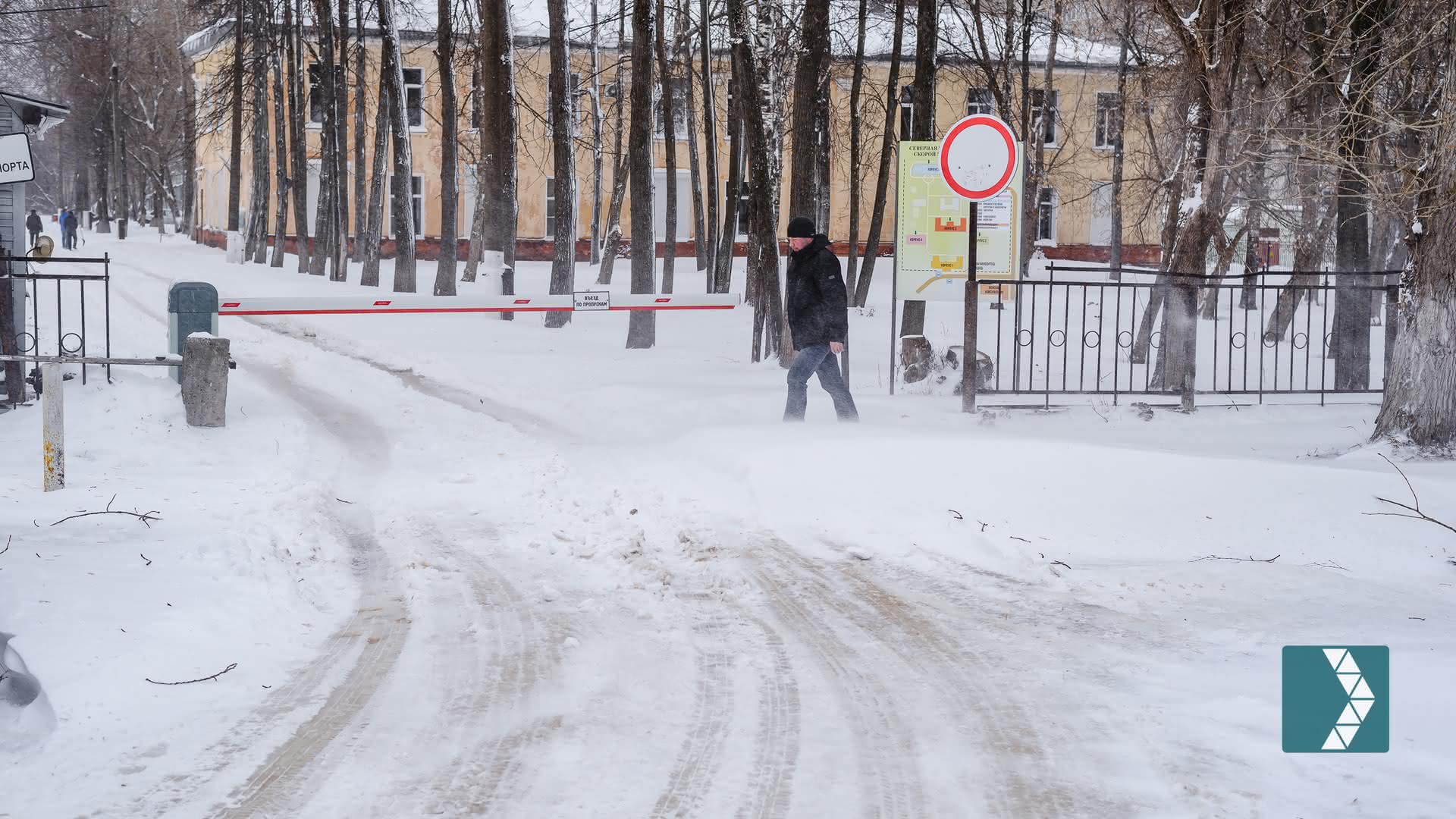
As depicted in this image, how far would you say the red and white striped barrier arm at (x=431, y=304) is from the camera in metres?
12.9

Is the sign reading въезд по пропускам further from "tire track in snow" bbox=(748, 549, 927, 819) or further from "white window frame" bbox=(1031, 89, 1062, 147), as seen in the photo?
"white window frame" bbox=(1031, 89, 1062, 147)

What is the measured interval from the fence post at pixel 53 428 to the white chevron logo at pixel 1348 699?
735 centimetres

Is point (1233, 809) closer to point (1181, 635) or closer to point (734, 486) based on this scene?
point (1181, 635)

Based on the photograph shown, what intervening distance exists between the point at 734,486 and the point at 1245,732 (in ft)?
16.5

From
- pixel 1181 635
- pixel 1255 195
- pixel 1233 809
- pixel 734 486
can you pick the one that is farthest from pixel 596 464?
pixel 1255 195

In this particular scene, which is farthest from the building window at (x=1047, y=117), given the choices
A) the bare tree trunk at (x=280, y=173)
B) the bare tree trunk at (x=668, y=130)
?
the bare tree trunk at (x=280, y=173)

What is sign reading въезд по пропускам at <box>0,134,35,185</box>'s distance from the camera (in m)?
10.6

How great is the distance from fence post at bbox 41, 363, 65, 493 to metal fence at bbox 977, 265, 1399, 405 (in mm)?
7454

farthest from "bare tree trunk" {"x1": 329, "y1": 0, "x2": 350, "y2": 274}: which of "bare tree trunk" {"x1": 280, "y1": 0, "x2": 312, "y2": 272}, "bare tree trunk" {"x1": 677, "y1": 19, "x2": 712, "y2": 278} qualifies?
"bare tree trunk" {"x1": 677, "y1": 19, "x2": 712, "y2": 278}

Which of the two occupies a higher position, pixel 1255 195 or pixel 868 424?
pixel 1255 195

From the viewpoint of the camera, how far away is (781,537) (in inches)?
322

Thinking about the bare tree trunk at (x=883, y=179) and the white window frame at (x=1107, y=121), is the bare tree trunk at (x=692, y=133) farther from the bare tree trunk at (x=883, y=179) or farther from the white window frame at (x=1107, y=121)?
the white window frame at (x=1107, y=121)

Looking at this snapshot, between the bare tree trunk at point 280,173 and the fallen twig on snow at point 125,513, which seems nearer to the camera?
the fallen twig on snow at point 125,513

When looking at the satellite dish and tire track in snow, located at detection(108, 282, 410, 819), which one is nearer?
tire track in snow, located at detection(108, 282, 410, 819)
